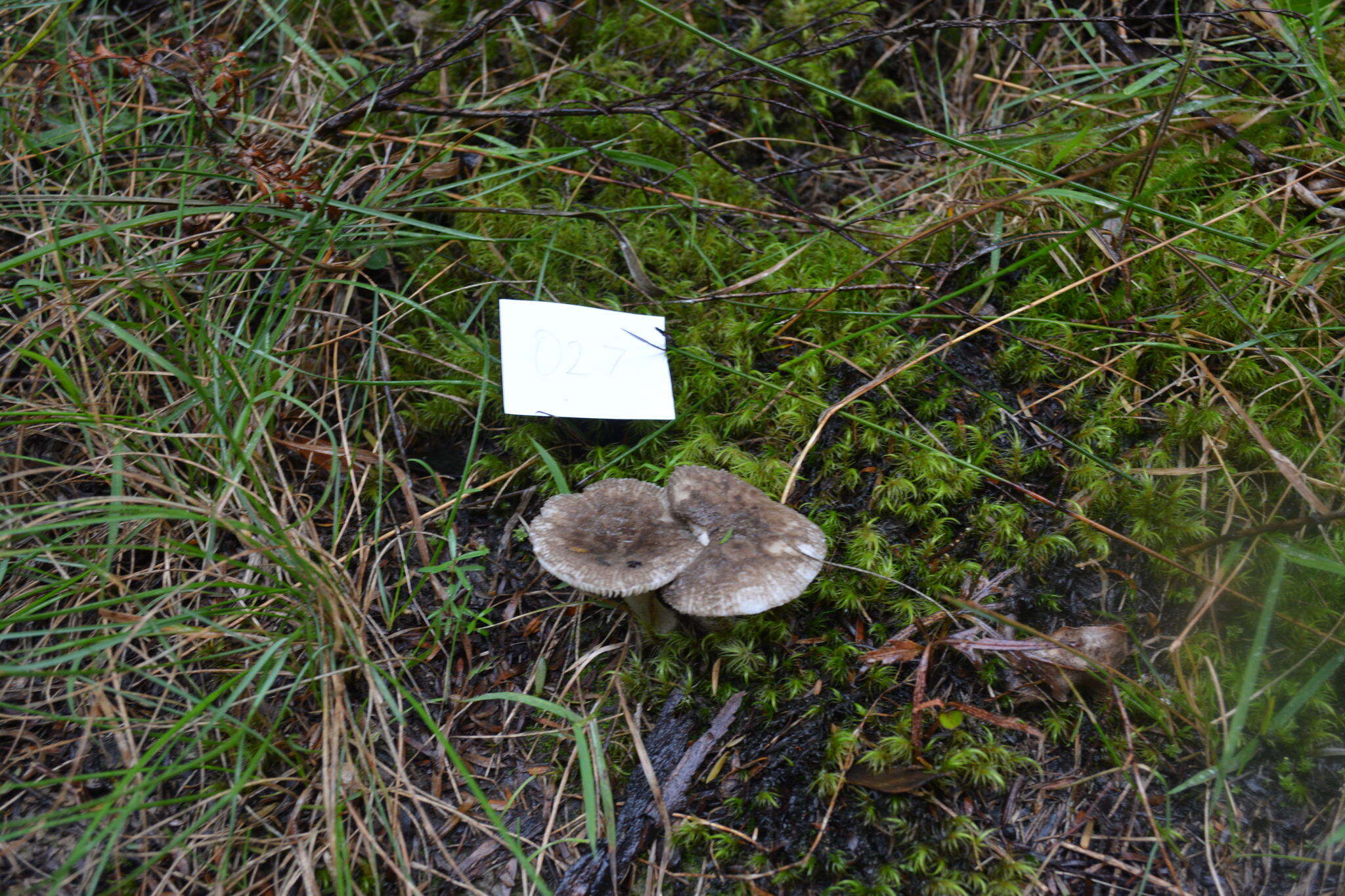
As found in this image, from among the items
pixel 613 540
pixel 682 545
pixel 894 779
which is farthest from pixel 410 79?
pixel 894 779

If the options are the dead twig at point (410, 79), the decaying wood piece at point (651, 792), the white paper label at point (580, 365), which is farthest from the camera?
the dead twig at point (410, 79)

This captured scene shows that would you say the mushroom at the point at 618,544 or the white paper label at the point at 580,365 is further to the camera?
the white paper label at the point at 580,365

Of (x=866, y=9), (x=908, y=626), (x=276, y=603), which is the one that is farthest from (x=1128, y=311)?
(x=276, y=603)

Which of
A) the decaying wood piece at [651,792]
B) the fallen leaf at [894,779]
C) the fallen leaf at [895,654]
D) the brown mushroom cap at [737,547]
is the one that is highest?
the brown mushroom cap at [737,547]

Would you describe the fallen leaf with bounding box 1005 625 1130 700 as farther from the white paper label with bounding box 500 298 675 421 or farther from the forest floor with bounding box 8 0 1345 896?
the white paper label with bounding box 500 298 675 421

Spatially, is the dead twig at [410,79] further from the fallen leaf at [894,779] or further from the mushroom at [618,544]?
the fallen leaf at [894,779]

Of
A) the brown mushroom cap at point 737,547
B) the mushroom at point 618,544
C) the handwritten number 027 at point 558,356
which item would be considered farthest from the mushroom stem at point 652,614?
the handwritten number 027 at point 558,356

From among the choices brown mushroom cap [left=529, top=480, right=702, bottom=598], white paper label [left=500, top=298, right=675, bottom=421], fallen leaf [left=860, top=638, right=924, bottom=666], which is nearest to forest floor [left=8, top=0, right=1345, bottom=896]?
fallen leaf [left=860, top=638, right=924, bottom=666]

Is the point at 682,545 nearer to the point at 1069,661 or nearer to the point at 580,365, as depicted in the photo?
the point at 580,365
